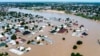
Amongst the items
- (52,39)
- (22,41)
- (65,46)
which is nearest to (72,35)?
(52,39)

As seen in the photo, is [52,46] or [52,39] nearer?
[52,46]

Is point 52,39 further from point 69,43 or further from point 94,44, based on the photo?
point 94,44

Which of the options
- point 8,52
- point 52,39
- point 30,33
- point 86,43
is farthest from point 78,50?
point 30,33

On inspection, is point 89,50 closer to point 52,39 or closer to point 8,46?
point 52,39

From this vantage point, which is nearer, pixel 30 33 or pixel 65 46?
pixel 65 46

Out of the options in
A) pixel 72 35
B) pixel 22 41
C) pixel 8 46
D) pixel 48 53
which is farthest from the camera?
pixel 72 35

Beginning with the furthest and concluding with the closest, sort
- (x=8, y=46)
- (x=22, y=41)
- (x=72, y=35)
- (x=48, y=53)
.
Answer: (x=72, y=35) < (x=22, y=41) < (x=8, y=46) < (x=48, y=53)

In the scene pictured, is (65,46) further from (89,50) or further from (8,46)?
(8,46)

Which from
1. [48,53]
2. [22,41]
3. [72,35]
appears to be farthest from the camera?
[72,35]
